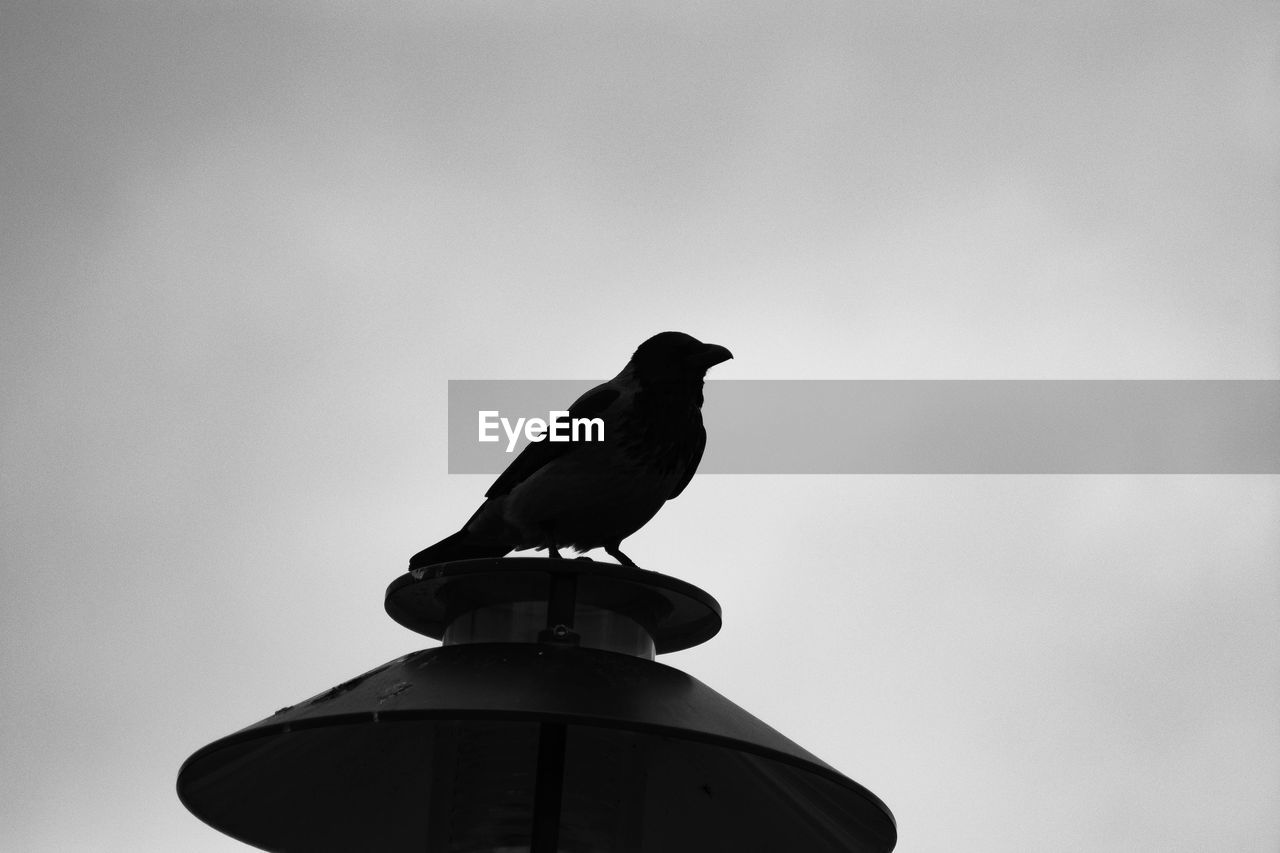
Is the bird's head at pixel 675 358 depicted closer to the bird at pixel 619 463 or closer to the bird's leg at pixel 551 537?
the bird at pixel 619 463

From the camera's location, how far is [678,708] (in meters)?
3.19

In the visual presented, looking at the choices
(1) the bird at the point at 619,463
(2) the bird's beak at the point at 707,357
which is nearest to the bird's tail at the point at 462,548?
(1) the bird at the point at 619,463

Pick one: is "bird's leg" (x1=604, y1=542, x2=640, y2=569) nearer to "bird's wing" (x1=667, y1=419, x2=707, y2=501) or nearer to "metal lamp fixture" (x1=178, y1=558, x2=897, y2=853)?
"bird's wing" (x1=667, y1=419, x2=707, y2=501)

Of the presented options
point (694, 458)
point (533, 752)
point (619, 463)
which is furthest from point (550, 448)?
point (533, 752)

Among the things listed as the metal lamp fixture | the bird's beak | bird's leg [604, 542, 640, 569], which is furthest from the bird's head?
the metal lamp fixture

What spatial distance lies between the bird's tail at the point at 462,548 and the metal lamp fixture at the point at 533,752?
1.40 metres

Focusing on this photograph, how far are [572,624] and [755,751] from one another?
737mm

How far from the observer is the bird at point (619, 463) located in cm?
498

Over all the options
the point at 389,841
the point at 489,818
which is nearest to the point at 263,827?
the point at 389,841

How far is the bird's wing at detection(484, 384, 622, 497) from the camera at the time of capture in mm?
5145

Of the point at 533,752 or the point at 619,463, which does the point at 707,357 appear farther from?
the point at 533,752

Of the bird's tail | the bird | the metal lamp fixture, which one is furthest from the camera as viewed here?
the bird's tail

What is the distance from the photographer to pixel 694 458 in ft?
17.1

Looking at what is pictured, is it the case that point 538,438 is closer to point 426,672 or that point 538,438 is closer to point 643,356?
point 643,356
